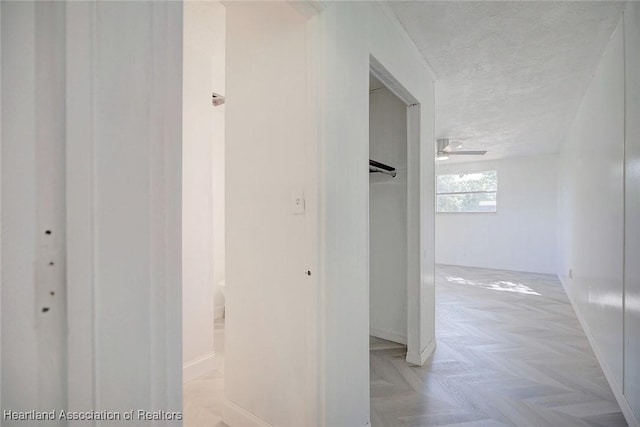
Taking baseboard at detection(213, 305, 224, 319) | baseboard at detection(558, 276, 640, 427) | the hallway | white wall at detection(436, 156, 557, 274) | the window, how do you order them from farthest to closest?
the window < white wall at detection(436, 156, 557, 274) < baseboard at detection(213, 305, 224, 319) < the hallway < baseboard at detection(558, 276, 640, 427)

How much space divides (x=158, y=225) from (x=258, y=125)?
118 cm

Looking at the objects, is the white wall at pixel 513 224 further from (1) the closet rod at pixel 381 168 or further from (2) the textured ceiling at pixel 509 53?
(1) the closet rod at pixel 381 168

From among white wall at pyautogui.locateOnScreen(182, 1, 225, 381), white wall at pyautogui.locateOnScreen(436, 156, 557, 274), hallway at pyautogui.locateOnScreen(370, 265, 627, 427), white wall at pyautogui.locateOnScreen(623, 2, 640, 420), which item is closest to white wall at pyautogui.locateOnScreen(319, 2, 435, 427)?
hallway at pyautogui.locateOnScreen(370, 265, 627, 427)

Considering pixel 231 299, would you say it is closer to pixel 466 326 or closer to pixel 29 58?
pixel 29 58

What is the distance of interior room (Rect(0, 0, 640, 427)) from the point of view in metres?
0.43

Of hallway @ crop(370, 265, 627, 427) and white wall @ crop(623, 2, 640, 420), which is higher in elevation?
white wall @ crop(623, 2, 640, 420)

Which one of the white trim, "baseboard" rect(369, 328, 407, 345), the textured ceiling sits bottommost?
"baseboard" rect(369, 328, 407, 345)

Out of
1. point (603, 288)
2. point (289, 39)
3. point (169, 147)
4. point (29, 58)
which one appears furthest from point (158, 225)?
point (603, 288)

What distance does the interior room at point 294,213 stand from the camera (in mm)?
433

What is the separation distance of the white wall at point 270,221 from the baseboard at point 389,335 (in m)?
1.86

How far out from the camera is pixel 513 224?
692 centimetres

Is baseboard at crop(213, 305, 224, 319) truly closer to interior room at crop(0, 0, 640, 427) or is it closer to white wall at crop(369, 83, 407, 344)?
interior room at crop(0, 0, 640, 427)

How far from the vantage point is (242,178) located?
1.71 meters

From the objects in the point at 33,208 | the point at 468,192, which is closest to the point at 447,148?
the point at 468,192
